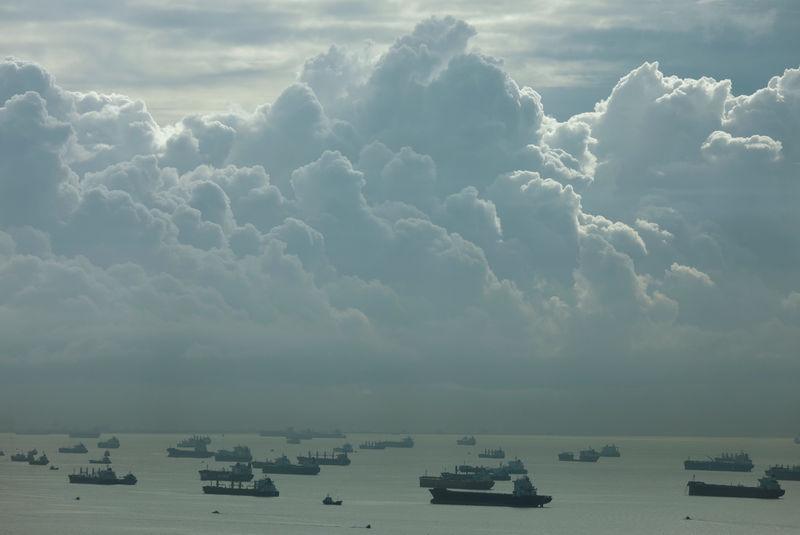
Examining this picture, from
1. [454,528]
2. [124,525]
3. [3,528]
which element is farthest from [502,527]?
[3,528]

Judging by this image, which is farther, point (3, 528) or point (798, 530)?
point (798, 530)

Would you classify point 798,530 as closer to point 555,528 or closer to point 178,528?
point 555,528

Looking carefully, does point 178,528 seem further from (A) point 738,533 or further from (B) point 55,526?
(A) point 738,533

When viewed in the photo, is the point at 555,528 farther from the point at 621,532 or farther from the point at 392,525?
the point at 392,525

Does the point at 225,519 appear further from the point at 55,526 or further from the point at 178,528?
the point at 55,526

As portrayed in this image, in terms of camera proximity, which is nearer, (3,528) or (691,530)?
(3,528)

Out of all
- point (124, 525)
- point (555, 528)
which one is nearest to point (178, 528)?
point (124, 525)

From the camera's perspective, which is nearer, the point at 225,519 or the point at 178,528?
the point at 178,528

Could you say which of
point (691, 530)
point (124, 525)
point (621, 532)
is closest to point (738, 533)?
point (691, 530)
